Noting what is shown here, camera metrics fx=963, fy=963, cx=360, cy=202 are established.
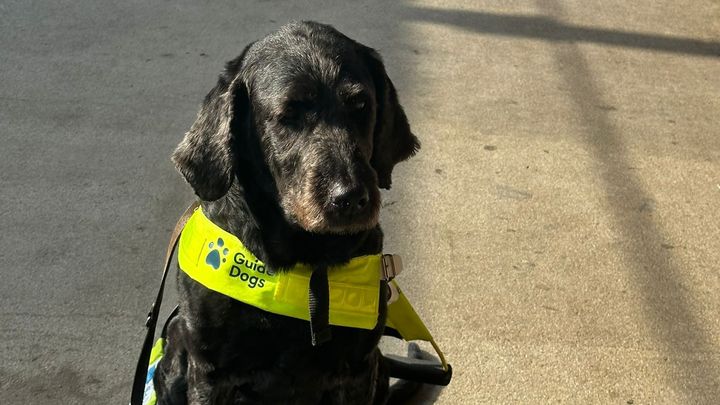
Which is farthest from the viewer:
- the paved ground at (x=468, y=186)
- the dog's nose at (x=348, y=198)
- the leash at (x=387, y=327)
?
the paved ground at (x=468, y=186)

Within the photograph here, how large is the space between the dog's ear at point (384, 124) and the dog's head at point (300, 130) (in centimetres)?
3

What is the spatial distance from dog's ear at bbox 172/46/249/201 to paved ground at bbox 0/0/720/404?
1.05 metres

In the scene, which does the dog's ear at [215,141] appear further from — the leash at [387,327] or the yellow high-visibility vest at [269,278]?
the leash at [387,327]

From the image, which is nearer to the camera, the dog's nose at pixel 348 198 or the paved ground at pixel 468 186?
the dog's nose at pixel 348 198

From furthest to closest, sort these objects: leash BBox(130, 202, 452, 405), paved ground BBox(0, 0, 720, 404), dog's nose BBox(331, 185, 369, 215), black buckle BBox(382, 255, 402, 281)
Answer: paved ground BBox(0, 0, 720, 404) → black buckle BBox(382, 255, 402, 281) → leash BBox(130, 202, 452, 405) → dog's nose BBox(331, 185, 369, 215)

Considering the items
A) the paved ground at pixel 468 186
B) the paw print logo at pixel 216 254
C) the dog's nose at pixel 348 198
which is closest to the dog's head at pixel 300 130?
the dog's nose at pixel 348 198

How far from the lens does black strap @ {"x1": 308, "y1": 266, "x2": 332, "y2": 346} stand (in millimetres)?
2568

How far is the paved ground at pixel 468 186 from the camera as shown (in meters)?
3.60

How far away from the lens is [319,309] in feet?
8.49

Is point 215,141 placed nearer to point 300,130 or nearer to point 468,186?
point 300,130

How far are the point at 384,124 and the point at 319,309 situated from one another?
0.62 metres

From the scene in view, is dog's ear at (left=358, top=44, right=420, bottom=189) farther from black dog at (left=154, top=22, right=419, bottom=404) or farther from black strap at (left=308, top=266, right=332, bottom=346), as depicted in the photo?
black strap at (left=308, top=266, right=332, bottom=346)

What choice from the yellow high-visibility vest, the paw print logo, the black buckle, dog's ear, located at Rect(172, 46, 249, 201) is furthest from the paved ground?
dog's ear, located at Rect(172, 46, 249, 201)

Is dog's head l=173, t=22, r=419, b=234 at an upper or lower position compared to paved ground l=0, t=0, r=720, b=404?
upper
